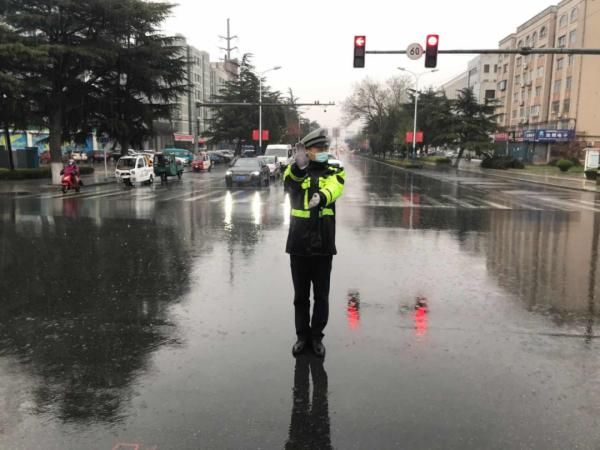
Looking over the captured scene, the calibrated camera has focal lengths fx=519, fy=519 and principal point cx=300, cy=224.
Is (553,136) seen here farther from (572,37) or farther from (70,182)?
(70,182)

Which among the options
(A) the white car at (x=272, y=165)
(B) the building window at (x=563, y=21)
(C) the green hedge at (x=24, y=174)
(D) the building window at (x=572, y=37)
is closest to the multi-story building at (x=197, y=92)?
(B) the building window at (x=563, y=21)

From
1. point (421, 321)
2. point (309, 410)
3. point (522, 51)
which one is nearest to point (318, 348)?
point (309, 410)

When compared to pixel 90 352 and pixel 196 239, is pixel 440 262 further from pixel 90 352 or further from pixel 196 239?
pixel 90 352

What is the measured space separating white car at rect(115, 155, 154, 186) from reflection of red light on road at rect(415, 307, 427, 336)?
2331 cm

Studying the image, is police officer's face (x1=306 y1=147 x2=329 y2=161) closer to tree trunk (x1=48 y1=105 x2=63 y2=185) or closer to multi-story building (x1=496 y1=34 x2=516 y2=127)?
tree trunk (x1=48 y1=105 x2=63 y2=185)

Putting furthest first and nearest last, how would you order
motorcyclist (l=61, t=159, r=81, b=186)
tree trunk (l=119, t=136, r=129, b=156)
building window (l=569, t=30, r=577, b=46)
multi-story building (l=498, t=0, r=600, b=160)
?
1. building window (l=569, t=30, r=577, b=46)
2. multi-story building (l=498, t=0, r=600, b=160)
3. tree trunk (l=119, t=136, r=129, b=156)
4. motorcyclist (l=61, t=159, r=81, b=186)

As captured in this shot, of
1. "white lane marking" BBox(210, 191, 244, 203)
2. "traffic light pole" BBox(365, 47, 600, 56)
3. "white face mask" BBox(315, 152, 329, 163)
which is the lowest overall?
"white lane marking" BBox(210, 191, 244, 203)

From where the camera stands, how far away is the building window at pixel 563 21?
6812cm

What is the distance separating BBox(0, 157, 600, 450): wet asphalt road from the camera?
135 inches

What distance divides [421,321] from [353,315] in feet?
2.45

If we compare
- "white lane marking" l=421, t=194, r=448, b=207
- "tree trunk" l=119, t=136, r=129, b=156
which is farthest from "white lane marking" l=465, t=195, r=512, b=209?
"tree trunk" l=119, t=136, r=129, b=156

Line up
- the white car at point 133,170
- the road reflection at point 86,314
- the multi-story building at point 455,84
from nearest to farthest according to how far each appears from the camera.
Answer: the road reflection at point 86,314, the white car at point 133,170, the multi-story building at point 455,84

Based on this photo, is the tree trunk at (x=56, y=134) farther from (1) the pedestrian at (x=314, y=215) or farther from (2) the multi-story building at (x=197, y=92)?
(2) the multi-story building at (x=197, y=92)

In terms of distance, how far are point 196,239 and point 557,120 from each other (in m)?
69.8
